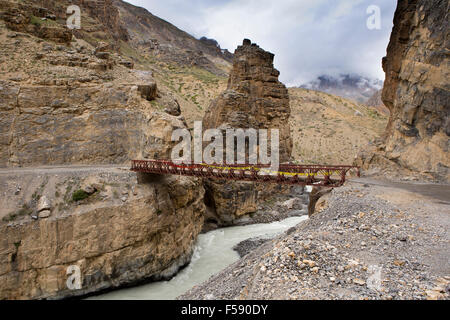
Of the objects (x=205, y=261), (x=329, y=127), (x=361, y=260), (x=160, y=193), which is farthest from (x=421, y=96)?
(x=329, y=127)

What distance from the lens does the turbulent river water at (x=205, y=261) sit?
15.2m

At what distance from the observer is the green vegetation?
49.4 ft

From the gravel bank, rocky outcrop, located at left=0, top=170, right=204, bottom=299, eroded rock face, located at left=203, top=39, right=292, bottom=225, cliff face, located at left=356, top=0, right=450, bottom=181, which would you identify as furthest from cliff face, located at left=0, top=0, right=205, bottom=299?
cliff face, located at left=356, top=0, right=450, bottom=181

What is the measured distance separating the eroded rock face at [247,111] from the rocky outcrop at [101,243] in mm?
10304

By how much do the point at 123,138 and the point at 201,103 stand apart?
4121 cm

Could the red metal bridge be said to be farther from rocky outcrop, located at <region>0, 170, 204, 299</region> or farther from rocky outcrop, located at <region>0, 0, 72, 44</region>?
rocky outcrop, located at <region>0, 0, 72, 44</region>

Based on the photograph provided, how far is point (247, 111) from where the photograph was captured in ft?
107

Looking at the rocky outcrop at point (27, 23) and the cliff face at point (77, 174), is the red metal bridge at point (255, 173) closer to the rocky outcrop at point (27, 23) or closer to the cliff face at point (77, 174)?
the cliff face at point (77, 174)

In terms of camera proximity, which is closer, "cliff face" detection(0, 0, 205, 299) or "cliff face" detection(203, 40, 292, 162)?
"cliff face" detection(0, 0, 205, 299)

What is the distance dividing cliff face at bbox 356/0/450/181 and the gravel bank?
641 cm

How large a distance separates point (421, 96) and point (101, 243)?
2163 centimetres

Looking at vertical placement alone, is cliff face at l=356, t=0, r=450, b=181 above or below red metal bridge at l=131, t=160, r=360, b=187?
above
